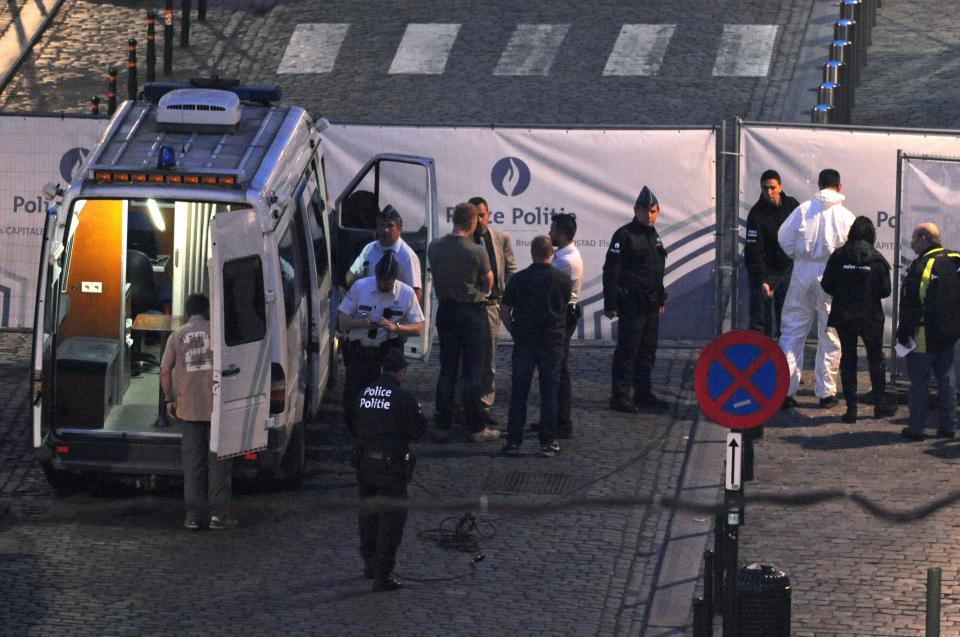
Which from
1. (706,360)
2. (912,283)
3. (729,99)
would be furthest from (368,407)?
(729,99)

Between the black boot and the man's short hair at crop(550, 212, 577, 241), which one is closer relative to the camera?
the man's short hair at crop(550, 212, 577, 241)

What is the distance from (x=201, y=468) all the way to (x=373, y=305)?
185cm

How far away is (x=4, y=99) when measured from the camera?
23125mm

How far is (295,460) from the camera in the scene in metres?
11.9

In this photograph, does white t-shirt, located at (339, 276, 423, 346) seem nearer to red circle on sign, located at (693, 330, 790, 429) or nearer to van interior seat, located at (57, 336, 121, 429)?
van interior seat, located at (57, 336, 121, 429)

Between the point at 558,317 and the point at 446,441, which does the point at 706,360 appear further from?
the point at 446,441

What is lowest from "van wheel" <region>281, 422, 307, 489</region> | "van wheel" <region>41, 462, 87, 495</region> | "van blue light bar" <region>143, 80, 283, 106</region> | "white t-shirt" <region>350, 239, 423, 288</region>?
"van wheel" <region>41, 462, 87, 495</region>

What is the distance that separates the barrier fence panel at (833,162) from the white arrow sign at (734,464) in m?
5.84

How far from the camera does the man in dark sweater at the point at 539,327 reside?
12.5 m

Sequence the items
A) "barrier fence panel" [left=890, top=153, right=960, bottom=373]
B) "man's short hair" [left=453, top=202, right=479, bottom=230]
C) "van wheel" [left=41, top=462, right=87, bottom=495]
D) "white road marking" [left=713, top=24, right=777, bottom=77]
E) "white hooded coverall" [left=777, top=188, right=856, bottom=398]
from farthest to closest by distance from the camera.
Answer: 1. "white road marking" [left=713, top=24, right=777, bottom=77]
2. "barrier fence panel" [left=890, top=153, right=960, bottom=373]
3. "white hooded coverall" [left=777, top=188, right=856, bottom=398]
4. "man's short hair" [left=453, top=202, right=479, bottom=230]
5. "van wheel" [left=41, top=462, right=87, bottom=495]

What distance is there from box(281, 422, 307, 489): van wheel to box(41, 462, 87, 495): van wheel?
4.46 feet

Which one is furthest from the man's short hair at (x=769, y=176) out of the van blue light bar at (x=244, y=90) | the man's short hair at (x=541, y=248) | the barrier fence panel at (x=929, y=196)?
the van blue light bar at (x=244, y=90)

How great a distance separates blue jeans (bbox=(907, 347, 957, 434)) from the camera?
12961 millimetres

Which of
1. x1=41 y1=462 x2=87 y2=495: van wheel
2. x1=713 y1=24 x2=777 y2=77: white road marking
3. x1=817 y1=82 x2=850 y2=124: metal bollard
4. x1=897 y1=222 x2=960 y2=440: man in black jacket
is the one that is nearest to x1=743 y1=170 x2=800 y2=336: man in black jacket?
x1=897 y1=222 x2=960 y2=440: man in black jacket
